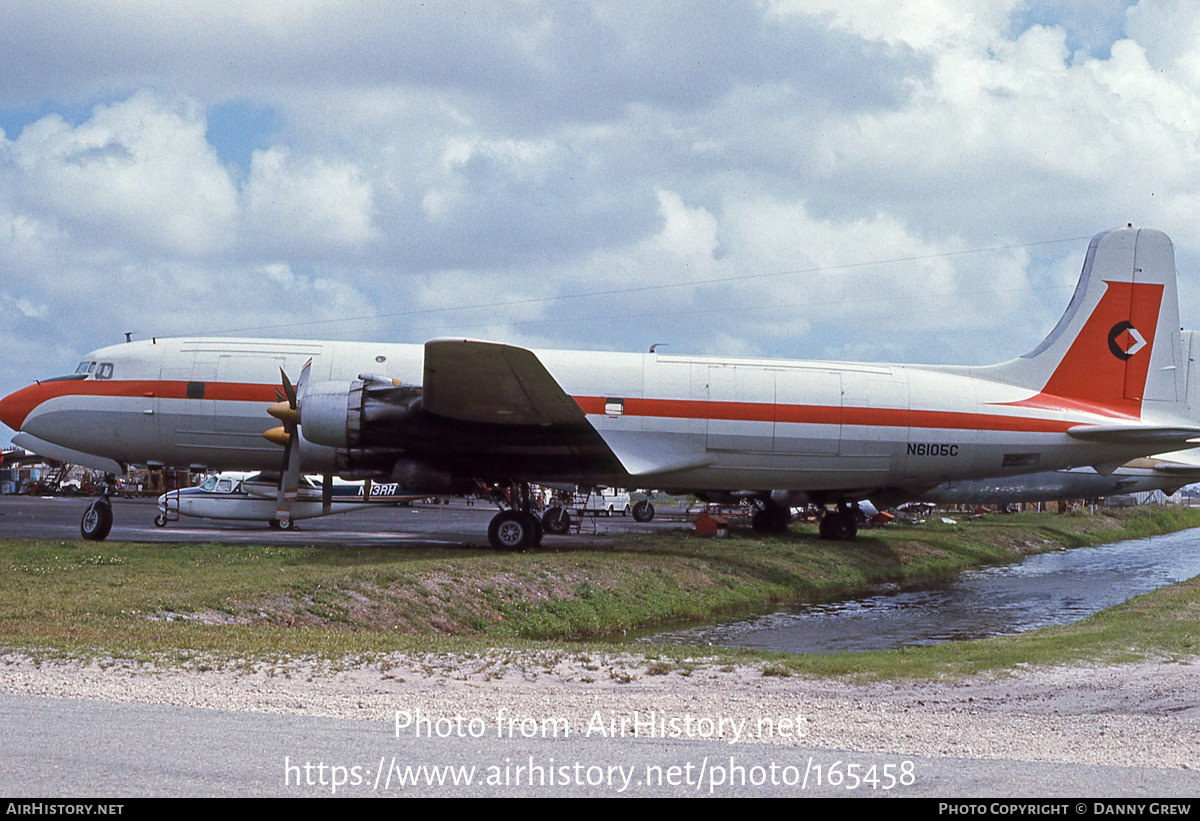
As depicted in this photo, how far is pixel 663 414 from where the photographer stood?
25125 millimetres

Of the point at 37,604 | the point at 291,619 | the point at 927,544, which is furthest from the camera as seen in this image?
the point at 927,544

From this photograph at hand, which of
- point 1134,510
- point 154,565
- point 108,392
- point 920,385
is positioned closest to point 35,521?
point 108,392

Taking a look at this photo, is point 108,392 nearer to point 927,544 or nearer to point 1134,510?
point 927,544

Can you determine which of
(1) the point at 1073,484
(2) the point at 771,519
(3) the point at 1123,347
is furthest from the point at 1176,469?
(3) the point at 1123,347

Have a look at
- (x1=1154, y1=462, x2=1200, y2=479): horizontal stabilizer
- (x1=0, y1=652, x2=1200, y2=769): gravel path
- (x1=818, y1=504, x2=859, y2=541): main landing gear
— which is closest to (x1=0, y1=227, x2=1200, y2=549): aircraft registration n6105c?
(x1=818, y1=504, x2=859, y2=541): main landing gear

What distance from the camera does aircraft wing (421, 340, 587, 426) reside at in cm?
1966

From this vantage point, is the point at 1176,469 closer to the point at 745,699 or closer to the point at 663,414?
the point at 663,414

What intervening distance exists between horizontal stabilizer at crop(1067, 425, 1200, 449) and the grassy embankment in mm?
3717

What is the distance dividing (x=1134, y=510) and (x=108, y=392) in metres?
80.1

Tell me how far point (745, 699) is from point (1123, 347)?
22.5 meters

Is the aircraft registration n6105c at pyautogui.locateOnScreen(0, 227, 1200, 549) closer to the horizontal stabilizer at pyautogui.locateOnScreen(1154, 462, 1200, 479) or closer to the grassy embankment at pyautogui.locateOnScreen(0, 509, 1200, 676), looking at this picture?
the grassy embankment at pyautogui.locateOnScreen(0, 509, 1200, 676)

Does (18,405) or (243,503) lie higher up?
(18,405)

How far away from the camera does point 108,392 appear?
25266mm

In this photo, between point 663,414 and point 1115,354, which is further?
point 1115,354
